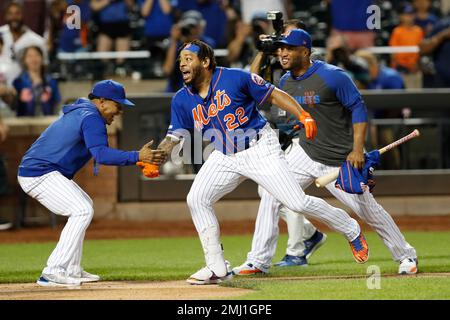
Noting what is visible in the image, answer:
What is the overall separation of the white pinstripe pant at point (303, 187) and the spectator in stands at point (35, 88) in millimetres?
5964

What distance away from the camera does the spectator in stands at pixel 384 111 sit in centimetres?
1384

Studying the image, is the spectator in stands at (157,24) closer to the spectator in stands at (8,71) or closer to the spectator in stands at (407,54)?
the spectator in stands at (8,71)

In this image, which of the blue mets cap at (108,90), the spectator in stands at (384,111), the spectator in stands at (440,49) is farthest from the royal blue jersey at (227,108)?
the spectator in stands at (440,49)

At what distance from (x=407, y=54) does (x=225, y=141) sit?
8482 mm

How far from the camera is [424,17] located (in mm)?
16031

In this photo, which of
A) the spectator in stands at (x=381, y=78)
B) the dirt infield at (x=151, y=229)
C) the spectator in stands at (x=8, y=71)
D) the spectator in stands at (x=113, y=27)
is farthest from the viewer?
the spectator in stands at (x=113, y=27)

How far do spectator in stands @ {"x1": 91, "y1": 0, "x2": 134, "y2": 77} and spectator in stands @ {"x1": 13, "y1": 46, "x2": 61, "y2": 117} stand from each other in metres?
1.59

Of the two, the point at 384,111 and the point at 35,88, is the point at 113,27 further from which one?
the point at 384,111

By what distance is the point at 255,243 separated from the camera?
858 centimetres

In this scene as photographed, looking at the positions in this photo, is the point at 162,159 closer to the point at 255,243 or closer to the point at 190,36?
the point at 255,243

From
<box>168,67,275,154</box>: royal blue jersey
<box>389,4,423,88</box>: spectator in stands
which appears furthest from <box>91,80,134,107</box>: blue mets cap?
<box>389,4,423,88</box>: spectator in stands

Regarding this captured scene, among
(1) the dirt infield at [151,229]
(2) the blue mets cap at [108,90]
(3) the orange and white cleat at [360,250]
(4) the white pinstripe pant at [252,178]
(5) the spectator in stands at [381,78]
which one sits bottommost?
(1) the dirt infield at [151,229]
